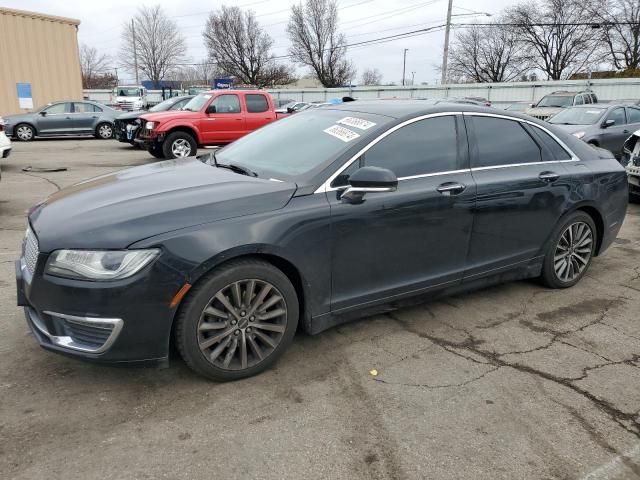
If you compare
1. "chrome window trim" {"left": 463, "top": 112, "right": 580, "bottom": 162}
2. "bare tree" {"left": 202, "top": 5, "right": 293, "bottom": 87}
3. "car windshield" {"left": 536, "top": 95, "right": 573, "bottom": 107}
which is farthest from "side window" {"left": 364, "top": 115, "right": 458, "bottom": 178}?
"bare tree" {"left": 202, "top": 5, "right": 293, "bottom": 87}

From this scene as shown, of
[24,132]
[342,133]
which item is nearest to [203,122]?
[24,132]

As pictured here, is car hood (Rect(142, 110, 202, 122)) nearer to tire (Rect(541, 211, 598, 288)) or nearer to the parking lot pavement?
the parking lot pavement

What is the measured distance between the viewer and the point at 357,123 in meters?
3.53

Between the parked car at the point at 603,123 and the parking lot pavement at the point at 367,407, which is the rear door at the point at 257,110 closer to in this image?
the parked car at the point at 603,123

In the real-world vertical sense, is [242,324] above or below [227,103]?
below

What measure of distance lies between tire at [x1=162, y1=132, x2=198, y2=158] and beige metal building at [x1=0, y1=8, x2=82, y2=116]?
10865 millimetres

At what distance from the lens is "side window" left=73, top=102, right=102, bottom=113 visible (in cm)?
1819

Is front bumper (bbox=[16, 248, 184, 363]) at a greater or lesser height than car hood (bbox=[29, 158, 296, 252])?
lesser

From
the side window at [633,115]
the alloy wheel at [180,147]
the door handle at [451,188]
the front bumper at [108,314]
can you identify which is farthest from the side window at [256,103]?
the front bumper at [108,314]

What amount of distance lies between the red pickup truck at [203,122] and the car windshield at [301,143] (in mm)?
8622

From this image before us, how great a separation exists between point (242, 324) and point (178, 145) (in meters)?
10.2

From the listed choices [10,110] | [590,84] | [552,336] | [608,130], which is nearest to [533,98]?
[590,84]

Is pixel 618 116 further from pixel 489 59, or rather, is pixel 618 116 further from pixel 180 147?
pixel 489 59

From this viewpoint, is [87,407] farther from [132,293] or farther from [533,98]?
[533,98]
